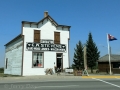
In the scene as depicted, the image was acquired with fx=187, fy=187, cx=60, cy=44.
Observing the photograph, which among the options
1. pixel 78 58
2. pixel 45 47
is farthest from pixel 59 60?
pixel 78 58

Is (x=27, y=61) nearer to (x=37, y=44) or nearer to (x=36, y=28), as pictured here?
(x=37, y=44)

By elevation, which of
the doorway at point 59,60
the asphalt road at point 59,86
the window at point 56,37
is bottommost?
the asphalt road at point 59,86

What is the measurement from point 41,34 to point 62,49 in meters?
3.90

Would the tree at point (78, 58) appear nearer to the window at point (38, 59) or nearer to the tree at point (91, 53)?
the tree at point (91, 53)

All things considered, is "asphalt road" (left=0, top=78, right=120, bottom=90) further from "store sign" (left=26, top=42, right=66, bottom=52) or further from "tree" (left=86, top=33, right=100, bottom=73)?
"tree" (left=86, top=33, right=100, bottom=73)

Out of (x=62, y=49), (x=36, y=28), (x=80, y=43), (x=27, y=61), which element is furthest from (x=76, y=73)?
(x=80, y=43)

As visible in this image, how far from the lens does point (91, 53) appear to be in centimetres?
5153

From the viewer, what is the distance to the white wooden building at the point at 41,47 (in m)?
26.2

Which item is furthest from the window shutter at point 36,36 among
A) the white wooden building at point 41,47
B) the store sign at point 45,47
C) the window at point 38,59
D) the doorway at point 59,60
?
the doorway at point 59,60

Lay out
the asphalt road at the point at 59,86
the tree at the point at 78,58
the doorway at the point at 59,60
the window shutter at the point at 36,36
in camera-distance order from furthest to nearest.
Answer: the tree at the point at 78,58 → the doorway at the point at 59,60 → the window shutter at the point at 36,36 → the asphalt road at the point at 59,86

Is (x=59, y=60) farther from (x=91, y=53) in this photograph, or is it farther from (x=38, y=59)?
(x=91, y=53)

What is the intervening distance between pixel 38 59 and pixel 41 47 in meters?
1.78

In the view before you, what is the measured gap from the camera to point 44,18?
92.6 feet

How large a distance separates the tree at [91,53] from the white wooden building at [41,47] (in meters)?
23.5
